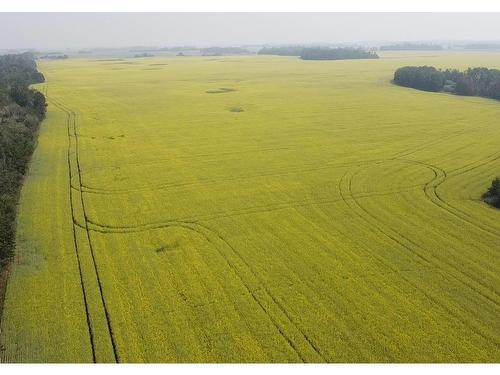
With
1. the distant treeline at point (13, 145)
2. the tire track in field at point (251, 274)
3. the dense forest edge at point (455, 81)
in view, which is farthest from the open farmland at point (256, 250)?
the dense forest edge at point (455, 81)

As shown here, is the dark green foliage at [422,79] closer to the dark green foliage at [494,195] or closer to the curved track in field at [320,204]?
the curved track in field at [320,204]

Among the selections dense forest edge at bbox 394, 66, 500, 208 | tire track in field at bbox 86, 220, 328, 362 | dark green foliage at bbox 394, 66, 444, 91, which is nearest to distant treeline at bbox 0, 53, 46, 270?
tire track in field at bbox 86, 220, 328, 362

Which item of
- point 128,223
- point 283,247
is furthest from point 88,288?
point 283,247

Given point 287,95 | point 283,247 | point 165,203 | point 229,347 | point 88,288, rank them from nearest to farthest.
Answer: point 229,347 → point 88,288 → point 283,247 → point 165,203 → point 287,95

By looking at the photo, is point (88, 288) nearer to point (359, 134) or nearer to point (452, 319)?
point (452, 319)

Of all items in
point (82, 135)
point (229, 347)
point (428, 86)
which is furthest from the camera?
point (428, 86)
